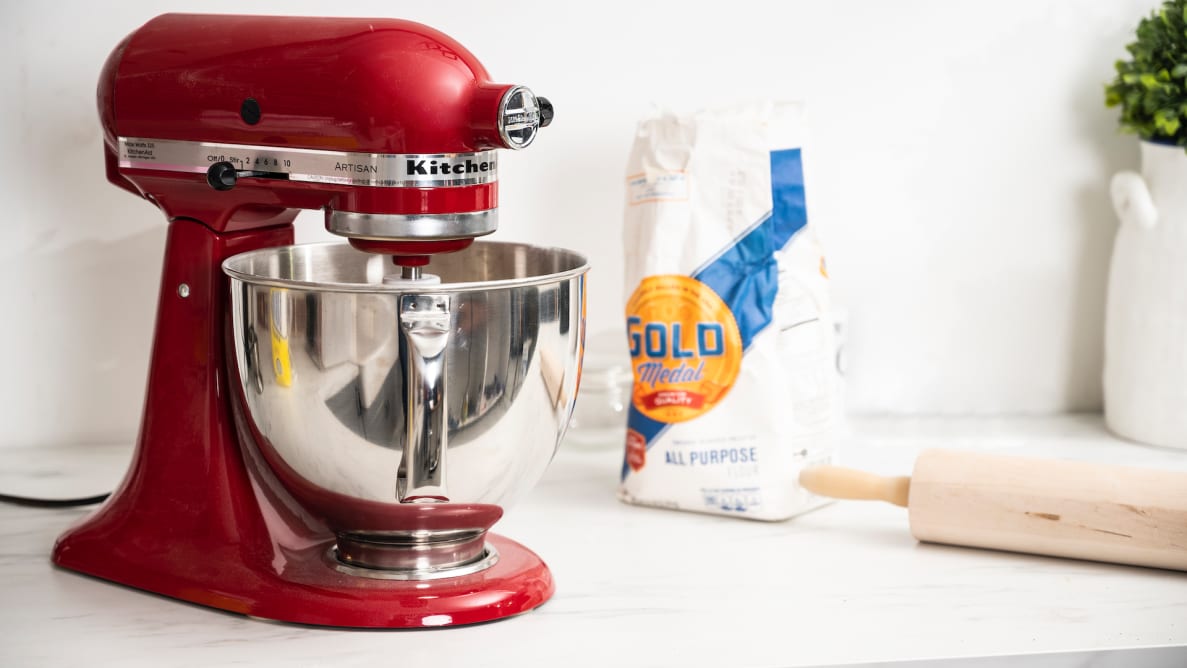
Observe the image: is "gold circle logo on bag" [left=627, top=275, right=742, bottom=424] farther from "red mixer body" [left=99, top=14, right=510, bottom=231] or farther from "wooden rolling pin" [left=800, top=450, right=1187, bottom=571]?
"red mixer body" [left=99, top=14, right=510, bottom=231]

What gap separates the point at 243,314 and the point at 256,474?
0.41 ft

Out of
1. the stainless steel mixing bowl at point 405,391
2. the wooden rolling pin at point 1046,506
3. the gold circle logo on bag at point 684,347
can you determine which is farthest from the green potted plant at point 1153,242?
the stainless steel mixing bowl at point 405,391

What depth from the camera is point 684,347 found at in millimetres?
1020

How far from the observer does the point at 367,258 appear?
3.18ft

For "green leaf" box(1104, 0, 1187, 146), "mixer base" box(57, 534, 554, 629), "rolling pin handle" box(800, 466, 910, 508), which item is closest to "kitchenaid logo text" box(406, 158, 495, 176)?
"mixer base" box(57, 534, 554, 629)

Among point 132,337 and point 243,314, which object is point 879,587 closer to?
point 243,314

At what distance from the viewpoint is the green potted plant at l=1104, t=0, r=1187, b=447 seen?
44.8 inches

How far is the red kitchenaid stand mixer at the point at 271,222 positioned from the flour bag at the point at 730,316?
0.19 meters

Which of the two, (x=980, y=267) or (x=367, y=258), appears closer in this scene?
(x=367, y=258)

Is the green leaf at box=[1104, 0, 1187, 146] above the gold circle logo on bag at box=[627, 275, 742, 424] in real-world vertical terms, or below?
above

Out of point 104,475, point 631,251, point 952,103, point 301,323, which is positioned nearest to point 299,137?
point 301,323

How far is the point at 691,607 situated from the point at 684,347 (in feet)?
0.82

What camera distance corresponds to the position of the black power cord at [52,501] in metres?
1.01

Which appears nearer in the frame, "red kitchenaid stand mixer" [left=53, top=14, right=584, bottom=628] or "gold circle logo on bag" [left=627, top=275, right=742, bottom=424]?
"red kitchenaid stand mixer" [left=53, top=14, right=584, bottom=628]
